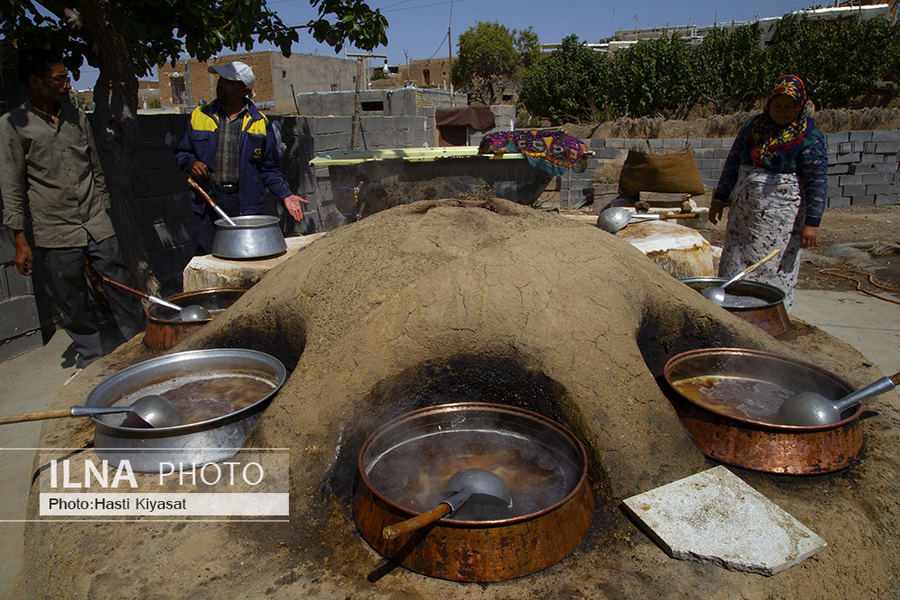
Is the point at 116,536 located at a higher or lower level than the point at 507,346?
lower

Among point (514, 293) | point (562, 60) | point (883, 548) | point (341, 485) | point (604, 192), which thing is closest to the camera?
point (883, 548)

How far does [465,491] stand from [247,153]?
3.05 m

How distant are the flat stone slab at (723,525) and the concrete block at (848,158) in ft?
35.2

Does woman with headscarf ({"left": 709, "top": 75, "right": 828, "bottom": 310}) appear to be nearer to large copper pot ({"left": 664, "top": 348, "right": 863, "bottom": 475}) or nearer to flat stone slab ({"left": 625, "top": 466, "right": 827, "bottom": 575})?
large copper pot ({"left": 664, "top": 348, "right": 863, "bottom": 475})

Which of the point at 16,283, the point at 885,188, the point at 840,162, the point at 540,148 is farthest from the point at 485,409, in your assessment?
the point at 885,188

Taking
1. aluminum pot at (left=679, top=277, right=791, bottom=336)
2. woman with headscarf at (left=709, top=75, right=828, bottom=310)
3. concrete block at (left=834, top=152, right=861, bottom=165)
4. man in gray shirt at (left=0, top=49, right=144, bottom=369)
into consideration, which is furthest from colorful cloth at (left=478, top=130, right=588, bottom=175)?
concrete block at (left=834, top=152, right=861, bottom=165)

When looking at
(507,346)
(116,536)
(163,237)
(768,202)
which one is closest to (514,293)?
(507,346)

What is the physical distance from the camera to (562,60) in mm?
19828

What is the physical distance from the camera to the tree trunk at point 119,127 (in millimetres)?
3834

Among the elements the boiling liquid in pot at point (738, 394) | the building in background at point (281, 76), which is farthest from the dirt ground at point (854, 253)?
the building in background at point (281, 76)

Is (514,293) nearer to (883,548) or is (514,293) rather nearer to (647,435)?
(647,435)

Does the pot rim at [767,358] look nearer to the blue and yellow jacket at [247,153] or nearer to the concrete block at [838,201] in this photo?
the blue and yellow jacket at [247,153]

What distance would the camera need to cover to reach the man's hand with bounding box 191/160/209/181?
3.53 metres

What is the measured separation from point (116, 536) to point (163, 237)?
13.3ft
